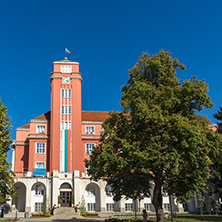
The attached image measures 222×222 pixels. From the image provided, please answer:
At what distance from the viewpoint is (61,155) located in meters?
54.0

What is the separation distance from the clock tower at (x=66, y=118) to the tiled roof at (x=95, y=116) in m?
4.34

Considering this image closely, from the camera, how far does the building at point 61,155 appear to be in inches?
1991

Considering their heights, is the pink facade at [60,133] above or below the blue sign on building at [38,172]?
above

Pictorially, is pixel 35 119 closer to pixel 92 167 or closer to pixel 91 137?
pixel 91 137

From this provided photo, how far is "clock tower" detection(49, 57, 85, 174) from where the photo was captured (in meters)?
53.7

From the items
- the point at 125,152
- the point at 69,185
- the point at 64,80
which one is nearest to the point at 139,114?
the point at 125,152

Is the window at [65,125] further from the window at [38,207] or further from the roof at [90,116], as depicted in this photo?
the window at [38,207]

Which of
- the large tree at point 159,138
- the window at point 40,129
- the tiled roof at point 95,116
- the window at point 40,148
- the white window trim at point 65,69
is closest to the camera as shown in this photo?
the large tree at point 159,138

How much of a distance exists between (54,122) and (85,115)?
27.2 feet

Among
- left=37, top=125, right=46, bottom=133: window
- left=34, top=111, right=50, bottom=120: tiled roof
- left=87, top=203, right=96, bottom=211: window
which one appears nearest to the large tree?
left=87, top=203, right=96, bottom=211: window

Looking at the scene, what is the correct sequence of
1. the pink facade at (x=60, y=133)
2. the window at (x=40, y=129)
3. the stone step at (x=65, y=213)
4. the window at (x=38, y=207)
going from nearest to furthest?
the stone step at (x=65, y=213) → the window at (x=38, y=207) → the pink facade at (x=60, y=133) → the window at (x=40, y=129)

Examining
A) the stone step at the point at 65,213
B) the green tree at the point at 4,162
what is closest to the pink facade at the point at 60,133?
the stone step at the point at 65,213

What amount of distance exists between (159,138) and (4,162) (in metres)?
14.2

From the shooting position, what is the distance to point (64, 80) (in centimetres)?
5806
